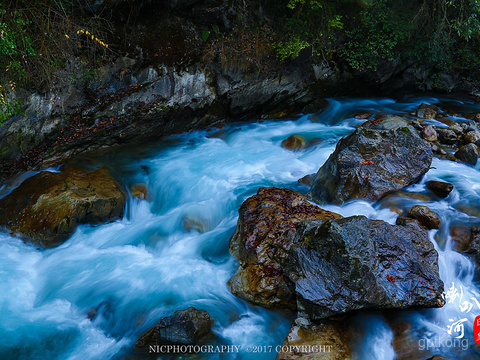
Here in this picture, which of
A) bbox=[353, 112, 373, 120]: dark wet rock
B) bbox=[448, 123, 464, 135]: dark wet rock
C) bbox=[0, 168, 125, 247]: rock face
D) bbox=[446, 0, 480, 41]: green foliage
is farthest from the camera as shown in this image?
bbox=[353, 112, 373, 120]: dark wet rock

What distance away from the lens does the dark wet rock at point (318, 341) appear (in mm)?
3576

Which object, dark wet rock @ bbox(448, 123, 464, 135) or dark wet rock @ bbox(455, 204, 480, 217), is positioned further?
dark wet rock @ bbox(448, 123, 464, 135)

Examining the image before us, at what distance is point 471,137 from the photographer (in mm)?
8188

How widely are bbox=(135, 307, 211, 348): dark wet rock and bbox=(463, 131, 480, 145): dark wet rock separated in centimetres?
753

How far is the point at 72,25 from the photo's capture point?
7.46 m

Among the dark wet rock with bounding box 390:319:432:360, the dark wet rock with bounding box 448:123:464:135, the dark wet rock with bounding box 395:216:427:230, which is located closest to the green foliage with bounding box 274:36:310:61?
the dark wet rock with bounding box 448:123:464:135

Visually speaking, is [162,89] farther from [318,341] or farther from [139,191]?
[318,341]

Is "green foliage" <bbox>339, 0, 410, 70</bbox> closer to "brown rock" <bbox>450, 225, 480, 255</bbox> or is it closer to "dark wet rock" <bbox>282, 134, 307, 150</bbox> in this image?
"dark wet rock" <bbox>282, 134, 307, 150</bbox>

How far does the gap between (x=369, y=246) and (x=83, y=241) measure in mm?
4678

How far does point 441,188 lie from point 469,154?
1.85 metres

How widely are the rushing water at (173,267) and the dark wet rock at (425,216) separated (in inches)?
5.1

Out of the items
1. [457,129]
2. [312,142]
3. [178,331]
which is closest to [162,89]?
[312,142]

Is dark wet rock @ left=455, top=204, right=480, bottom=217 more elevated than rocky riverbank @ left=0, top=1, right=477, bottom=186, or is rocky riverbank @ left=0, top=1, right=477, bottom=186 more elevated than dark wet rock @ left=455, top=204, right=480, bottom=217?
rocky riverbank @ left=0, top=1, right=477, bottom=186

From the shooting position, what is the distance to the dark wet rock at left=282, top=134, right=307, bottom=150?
8.86m
